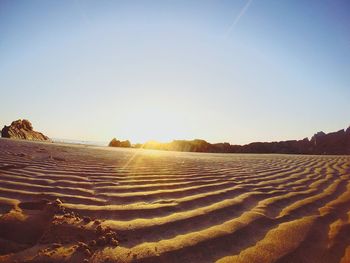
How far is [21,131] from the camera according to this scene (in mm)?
17094

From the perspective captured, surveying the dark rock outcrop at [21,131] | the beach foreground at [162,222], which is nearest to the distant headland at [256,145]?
the dark rock outcrop at [21,131]

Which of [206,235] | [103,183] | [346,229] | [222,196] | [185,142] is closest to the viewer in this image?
[206,235]

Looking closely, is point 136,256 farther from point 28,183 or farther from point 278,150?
point 278,150

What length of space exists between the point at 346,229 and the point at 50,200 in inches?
97.9

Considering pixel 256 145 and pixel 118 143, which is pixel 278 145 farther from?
pixel 118 143

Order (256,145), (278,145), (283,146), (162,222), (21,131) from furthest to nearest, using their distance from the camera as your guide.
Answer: (256,145), (278,145), (283,146), (21,131), (162,222)

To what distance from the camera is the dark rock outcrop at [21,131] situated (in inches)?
627

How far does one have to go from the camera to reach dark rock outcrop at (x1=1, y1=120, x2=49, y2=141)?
52.3ft

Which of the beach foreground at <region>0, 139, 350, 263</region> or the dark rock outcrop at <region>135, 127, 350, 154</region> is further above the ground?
the dark rock outcrop at <region>135, 127, 350, 154</region>

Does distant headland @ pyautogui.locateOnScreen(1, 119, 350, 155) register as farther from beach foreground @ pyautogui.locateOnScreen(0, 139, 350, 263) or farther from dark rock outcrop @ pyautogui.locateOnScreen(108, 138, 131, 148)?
beach foreground @ pyautogui.locateOnScreen(0, 139, 350, 263)

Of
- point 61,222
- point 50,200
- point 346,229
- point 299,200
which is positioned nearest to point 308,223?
point 346,229

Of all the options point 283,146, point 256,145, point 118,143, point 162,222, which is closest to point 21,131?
point 118,143

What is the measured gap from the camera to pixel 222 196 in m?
2.94

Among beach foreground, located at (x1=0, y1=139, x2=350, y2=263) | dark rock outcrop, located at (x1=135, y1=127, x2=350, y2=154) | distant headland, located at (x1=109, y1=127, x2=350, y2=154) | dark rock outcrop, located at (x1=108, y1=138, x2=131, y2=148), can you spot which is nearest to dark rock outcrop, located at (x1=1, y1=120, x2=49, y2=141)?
dark rock outcrop, located at (x1=108, y1=138, x2=131, y2=148)
